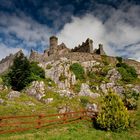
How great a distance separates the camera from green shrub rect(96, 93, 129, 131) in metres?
17.5

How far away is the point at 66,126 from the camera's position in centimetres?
1808

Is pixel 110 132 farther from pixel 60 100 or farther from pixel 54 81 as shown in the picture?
pixel 54 81

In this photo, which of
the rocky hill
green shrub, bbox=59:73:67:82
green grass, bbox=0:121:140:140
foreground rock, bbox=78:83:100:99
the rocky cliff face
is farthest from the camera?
green shrub, bbox=59:73:67:82

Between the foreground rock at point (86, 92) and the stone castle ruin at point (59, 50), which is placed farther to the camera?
the stone castle ruin at point (59, 50)

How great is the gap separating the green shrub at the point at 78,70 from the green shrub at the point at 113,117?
29437 millimetres

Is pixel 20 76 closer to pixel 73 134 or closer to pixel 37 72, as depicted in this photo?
pixel 37 72

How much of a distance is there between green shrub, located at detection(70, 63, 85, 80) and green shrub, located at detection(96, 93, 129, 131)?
29.4 m

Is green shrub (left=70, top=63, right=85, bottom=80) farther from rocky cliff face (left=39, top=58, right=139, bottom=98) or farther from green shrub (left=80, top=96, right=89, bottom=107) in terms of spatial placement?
green shrub (left=80, top=96, right=89, bottom=107)

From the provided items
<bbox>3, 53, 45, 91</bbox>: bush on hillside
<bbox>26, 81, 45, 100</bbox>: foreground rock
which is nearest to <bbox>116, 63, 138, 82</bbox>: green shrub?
<bbox>26, 81, 45, 100</bbox>: foreground rock

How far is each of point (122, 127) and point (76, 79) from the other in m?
29.9

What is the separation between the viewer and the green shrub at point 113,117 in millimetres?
17469

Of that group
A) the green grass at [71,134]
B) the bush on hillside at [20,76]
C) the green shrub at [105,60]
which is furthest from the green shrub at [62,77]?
the green grass at [71,134]

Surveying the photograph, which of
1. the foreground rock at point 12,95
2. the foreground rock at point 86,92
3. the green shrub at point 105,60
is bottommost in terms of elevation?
the foreground rock at point 12,95

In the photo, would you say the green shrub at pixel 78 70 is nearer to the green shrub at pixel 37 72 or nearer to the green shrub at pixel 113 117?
the green shrub at pixel 37 72
